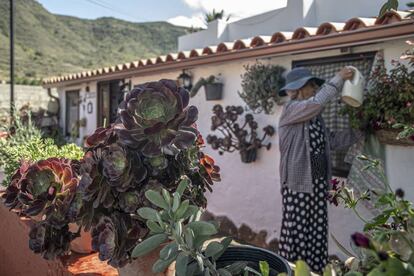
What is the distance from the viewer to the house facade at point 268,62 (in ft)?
10.7

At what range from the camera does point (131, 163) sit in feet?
3.67

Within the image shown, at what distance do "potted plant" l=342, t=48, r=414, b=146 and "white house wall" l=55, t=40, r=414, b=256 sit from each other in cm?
26

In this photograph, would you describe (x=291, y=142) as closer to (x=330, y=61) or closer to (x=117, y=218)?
(x=330, y=61)

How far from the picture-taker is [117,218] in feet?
3.77

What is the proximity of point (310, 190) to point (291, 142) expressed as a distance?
40 cm

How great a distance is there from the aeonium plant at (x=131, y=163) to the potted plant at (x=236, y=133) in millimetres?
3432

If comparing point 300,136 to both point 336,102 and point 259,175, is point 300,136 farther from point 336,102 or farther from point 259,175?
point 259,175

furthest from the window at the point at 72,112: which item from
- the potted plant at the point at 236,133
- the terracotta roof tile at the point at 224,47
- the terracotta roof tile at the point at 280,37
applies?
the terracotta roof tile at the point at 280,37

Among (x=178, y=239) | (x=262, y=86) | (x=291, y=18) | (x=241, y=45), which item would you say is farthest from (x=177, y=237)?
(x=291, y=18)

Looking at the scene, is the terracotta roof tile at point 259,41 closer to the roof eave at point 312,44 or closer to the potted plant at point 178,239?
the roof eave at point 312,44

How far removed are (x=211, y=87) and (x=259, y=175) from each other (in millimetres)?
1335

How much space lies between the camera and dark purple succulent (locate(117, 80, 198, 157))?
1.11 meters

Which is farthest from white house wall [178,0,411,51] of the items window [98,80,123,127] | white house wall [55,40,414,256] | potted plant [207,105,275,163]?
window [98,80,123,127]

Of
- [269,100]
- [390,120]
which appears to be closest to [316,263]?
[390,120]
